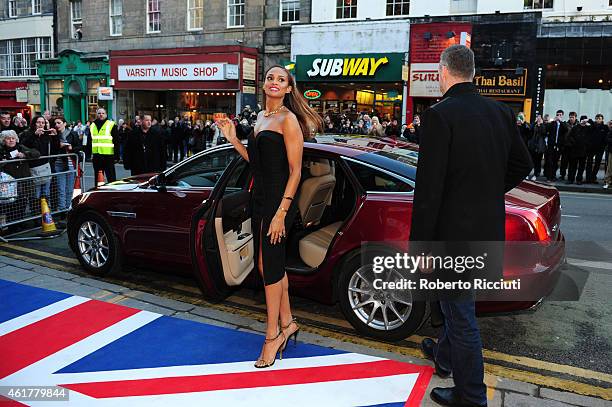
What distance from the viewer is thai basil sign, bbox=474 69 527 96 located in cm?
1978

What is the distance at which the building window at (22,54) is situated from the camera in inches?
1230

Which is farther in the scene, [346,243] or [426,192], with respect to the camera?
[346,243]

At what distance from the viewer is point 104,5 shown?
27781mm

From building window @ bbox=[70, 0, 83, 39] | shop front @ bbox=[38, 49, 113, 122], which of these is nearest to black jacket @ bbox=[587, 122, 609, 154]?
shop front @ bbox=[38, 49, 113, 122]

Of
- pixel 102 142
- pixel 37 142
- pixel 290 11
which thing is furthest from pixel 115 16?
pixel 37 142

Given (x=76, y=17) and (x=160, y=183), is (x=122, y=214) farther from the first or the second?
(x=76, y=17)

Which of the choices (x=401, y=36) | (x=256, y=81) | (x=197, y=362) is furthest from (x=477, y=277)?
(x=256, y=81)

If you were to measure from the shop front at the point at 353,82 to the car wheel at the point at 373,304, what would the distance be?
Result: 18166 millimetres

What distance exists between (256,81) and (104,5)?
9920 mm

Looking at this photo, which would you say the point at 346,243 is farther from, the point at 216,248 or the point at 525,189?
the point at 525,189

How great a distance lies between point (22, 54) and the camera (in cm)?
3219

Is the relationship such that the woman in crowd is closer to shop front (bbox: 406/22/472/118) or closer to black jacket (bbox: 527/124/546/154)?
black jacket (bbox: 527/124/546/154)

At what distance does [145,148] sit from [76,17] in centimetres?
2258

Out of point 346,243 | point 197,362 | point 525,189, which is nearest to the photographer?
point 197,362
